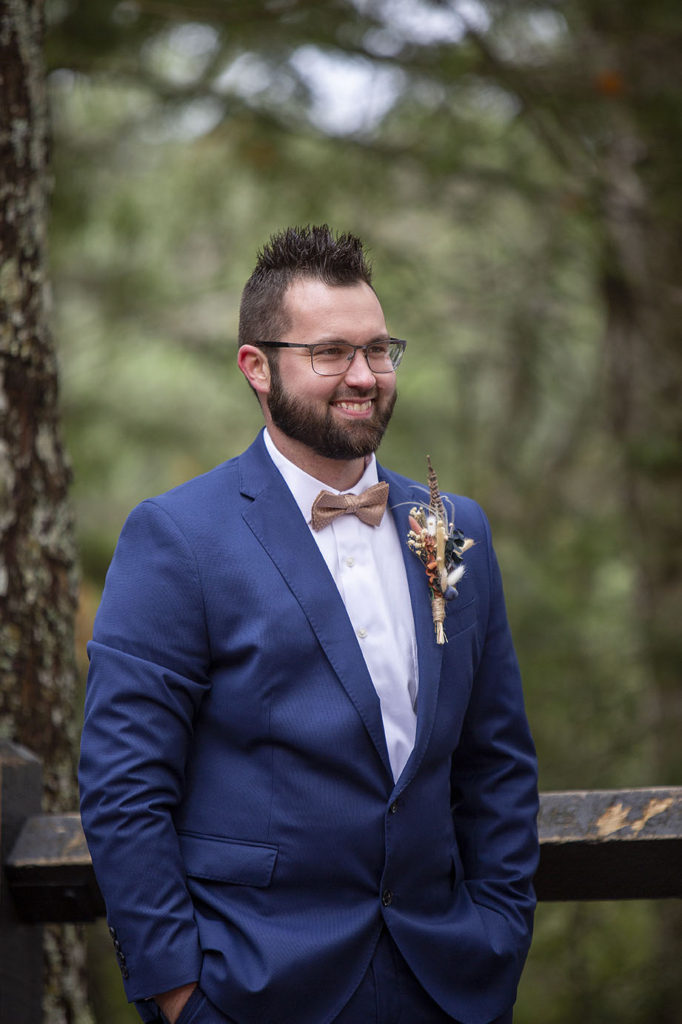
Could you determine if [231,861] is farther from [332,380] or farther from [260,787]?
[332,380]

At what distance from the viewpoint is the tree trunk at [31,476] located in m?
2.77

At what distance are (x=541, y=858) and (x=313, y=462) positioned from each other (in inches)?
39.8

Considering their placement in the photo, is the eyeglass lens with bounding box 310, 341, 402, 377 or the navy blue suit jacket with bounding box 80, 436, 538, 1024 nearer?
the navy blue suit jacket with bounding box 80, 436, 538, 1024

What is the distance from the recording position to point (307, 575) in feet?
6.79

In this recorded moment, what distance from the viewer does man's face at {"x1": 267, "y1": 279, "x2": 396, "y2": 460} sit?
213 centimetres

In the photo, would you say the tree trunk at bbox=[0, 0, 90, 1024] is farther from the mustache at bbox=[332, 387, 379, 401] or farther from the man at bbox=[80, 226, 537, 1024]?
the mustache at bbox=[332, 387, 379, 401]

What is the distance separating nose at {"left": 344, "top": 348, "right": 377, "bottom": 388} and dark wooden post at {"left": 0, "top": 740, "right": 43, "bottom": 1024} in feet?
3.82

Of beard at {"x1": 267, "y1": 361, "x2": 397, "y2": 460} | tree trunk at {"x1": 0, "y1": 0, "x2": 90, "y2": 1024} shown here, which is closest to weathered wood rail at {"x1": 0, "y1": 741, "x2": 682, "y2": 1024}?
tree trunk at {"x1": 0, "y1": 0, "x2": 90, "y2": 1024}

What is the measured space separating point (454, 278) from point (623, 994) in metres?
3.84

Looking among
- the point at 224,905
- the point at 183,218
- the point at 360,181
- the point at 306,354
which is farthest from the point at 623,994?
the point at 183,218

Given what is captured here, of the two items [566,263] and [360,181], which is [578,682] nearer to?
[566,263]

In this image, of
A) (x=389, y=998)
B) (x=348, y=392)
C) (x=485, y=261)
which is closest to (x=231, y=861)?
(x=389, y=998)

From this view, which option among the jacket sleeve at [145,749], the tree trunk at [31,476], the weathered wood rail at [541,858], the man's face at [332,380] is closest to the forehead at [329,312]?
the man's face at [332,380]

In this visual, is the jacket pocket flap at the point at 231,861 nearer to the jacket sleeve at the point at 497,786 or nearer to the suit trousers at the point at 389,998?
the suit trousers at the point at 389,998
